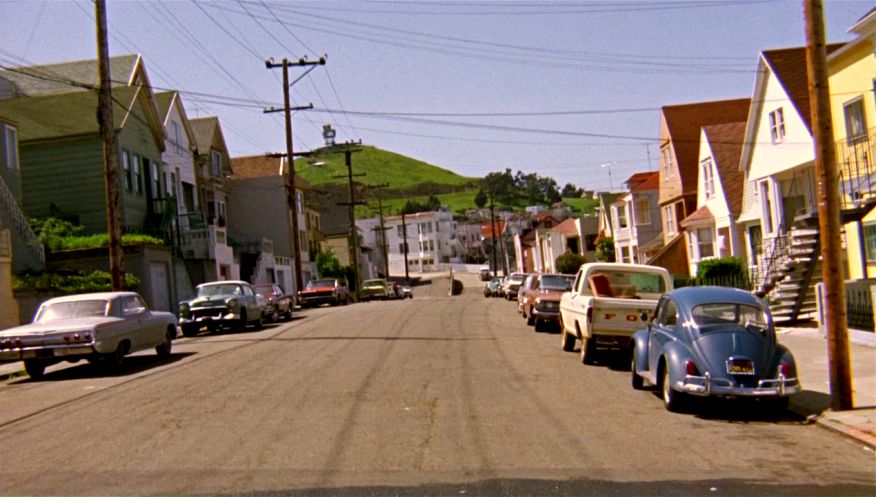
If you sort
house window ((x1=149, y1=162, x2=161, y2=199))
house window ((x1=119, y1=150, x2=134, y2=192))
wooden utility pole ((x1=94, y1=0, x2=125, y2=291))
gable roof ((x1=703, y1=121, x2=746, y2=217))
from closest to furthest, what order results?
wooden utility pole ((x1=94, y1=0, x2=125, y2=291)) < gable roof ((x1=703, y1=121, x2=746, y2=217)) < house window ((x1=119, y1=150, x2=134, y2=192)) < house window ((x1=149, y1=162, x2=161, y2=199))

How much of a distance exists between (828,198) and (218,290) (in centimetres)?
2117

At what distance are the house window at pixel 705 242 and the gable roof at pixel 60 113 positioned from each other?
1053 inches

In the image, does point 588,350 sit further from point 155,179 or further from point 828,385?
point 155,179

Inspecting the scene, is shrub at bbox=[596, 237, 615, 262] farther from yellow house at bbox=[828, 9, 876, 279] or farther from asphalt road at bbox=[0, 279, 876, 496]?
asphalt road at bbox=[0, 279, 876, 496]

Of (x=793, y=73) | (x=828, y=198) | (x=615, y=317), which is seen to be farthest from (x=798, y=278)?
(x=828, y=198)

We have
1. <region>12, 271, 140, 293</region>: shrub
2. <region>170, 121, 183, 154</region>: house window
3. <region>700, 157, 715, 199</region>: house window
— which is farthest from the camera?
<region>170, 121, 183, 154</region>: house window

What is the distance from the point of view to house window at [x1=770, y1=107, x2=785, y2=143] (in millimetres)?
32875

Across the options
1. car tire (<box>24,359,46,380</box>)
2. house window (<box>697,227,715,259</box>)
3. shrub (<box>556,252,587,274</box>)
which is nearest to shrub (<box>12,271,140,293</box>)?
car tire (<box>24,359,46,380</box>)

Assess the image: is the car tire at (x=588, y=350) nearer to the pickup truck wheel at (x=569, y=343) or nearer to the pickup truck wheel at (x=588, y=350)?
the pickup truck wheel at (x=588, y=350)

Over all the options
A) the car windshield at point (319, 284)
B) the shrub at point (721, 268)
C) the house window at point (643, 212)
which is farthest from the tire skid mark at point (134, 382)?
the house window at point (643, 212)

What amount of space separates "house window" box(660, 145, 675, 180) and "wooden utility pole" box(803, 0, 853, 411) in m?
37.8

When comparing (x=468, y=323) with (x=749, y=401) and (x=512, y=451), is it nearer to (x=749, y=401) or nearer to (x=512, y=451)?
(x=749, y=401)

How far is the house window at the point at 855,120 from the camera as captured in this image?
2556 cm

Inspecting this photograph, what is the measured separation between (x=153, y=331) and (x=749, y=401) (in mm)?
13000
